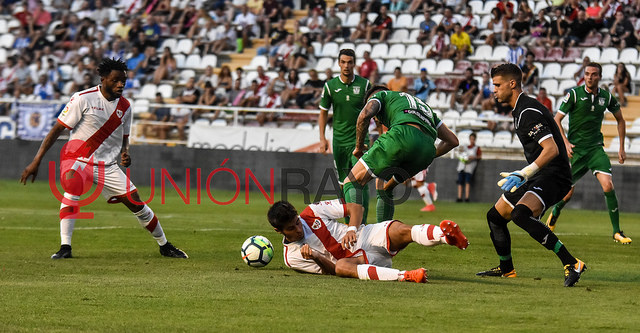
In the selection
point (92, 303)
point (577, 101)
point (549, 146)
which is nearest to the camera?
point (92, 303)

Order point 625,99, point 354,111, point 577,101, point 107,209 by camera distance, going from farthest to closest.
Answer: point 625,99 < point 107,209 < point 577,101 < point 354,111

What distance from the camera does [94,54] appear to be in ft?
111

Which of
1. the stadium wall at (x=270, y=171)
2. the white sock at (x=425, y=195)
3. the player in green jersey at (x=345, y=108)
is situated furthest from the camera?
the stadium wall at (x=270, y=171)

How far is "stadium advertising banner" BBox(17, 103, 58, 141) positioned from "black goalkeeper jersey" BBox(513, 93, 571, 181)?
69.8 feet

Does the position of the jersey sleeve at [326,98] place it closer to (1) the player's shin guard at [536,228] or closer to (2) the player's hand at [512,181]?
(1) the player's shin guard at [536,228]

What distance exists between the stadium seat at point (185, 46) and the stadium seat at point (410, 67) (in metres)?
8.16

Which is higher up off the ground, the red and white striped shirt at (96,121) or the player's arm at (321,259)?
the red and white striped shirt at (96,121)

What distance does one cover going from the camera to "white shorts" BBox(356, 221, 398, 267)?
30.8 feet

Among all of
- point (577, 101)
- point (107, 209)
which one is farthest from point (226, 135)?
point (577, 101)

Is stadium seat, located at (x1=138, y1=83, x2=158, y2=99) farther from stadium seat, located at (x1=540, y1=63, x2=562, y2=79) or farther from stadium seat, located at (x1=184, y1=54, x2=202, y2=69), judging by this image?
stadium seat, located at (x1=540, y1=63, x2=562, y2=79)

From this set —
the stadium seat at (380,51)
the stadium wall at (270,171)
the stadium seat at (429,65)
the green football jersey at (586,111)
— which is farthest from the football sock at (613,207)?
the stadium seat at (380,51)

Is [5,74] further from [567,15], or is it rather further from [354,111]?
[354,111]

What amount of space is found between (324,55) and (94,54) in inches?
334

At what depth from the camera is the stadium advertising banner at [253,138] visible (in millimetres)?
26031
